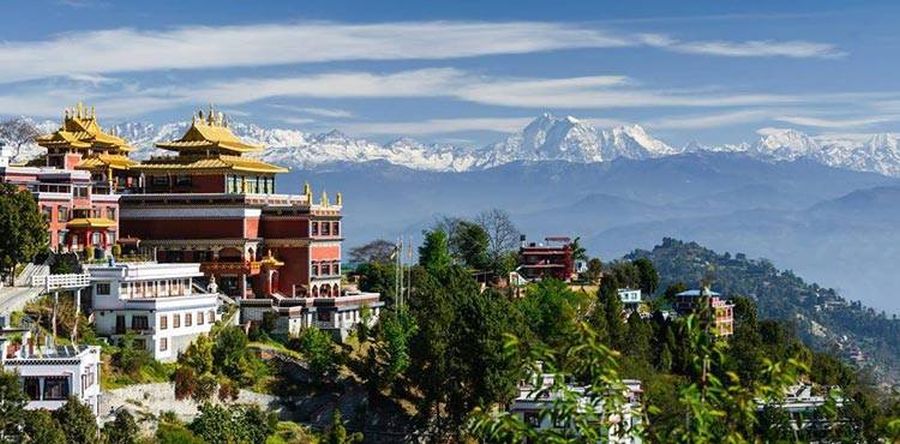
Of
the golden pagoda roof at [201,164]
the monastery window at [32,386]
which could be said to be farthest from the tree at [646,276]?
the monastery window at [32,386]

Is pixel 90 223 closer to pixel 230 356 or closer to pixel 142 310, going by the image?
pixel 142 310

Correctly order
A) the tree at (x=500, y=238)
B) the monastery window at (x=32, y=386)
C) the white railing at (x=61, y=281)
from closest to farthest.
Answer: the monastery window at (x=32, y=386) < the white railing at (x=61, y=281) < the tree at (x=500, y=238)

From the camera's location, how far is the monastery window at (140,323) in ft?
198

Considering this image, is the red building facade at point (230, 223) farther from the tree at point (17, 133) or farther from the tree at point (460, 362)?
the tree at point (17, 133)

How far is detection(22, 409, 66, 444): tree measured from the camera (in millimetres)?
46656

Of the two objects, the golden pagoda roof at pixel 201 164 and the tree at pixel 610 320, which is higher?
the golden pagoda roof at pixel 201 164

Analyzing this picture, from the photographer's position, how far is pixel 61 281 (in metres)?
60.2

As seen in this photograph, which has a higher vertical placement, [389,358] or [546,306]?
[546,306]

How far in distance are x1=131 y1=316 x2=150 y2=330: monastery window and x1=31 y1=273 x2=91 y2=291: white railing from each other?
2430 mm

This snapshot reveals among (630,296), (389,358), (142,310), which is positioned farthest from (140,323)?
(630,296)

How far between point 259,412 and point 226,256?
15834 mm

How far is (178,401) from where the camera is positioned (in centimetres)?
5803

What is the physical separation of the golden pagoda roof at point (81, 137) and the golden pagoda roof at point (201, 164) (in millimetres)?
2653

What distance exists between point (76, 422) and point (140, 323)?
11572 mm
